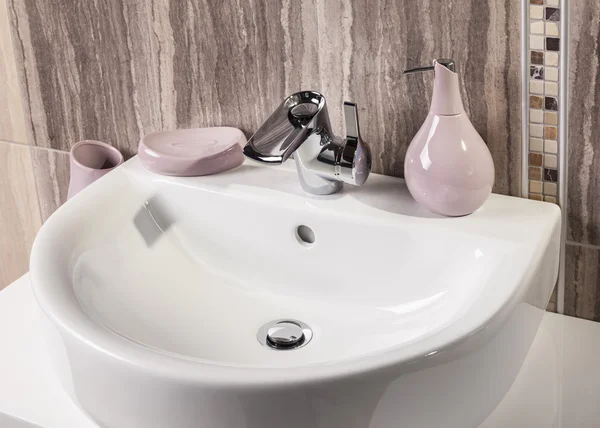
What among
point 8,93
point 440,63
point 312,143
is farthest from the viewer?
point 8,93

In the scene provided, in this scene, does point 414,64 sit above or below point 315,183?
above

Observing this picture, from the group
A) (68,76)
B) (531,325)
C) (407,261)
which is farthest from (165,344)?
(68,76)

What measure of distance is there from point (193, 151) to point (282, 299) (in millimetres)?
233

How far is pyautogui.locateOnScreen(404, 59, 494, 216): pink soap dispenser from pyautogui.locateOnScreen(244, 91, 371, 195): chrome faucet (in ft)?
0.25

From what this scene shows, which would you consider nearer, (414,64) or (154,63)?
(414,64)

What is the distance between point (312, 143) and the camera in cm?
95

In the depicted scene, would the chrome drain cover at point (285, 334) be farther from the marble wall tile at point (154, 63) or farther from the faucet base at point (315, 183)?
the marble wall tile at point (154, 63)

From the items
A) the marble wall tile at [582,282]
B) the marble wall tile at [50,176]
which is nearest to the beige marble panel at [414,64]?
the marble wall tile at [582,282]

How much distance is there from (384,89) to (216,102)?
252mm

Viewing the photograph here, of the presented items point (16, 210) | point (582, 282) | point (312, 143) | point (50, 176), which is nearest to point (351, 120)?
point (312, 143)

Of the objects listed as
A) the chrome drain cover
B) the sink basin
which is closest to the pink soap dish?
the sink basin

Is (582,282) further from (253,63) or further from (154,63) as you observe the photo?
(154,63)

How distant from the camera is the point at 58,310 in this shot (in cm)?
76

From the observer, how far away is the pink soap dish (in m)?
1.03
